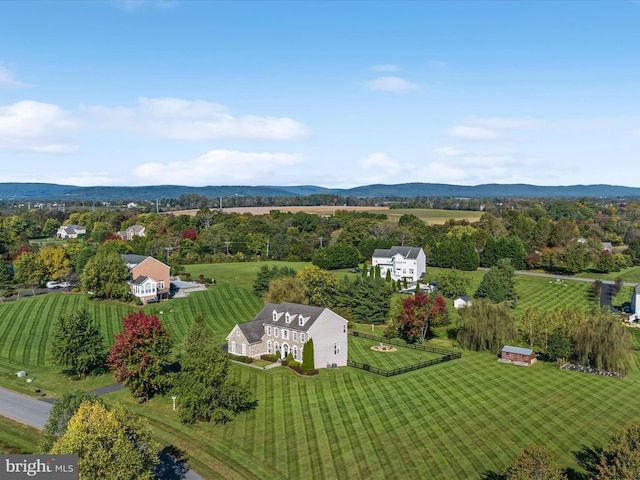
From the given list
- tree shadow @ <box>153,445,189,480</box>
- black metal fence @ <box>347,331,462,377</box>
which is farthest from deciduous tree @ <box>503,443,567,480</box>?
black metal fence @ <box>347,331,462,377</box>

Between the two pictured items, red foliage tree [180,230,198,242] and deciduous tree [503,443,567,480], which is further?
red foliage tree [180,230,198,242]

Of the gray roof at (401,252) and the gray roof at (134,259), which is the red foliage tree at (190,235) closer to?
the gray roof at (134,259)

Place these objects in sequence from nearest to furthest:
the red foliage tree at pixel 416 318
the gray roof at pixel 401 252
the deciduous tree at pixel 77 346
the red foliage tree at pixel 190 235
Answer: the deciduous tree at pixel 77 346
the red foliage tree at pixel 416 318
the gray roof at pixel 401 252
the red foliage tree at pixel 190 235

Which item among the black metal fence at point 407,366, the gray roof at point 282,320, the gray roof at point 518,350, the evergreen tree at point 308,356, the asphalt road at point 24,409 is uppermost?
the gray roof at point 282,320

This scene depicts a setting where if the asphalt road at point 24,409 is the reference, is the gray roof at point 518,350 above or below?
above

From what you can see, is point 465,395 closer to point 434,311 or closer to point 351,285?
point 434,311

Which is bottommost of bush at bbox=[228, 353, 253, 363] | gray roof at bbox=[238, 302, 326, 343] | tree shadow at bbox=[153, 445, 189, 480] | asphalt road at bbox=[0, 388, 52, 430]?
bush at bbox=[228, 353, 253, 363]

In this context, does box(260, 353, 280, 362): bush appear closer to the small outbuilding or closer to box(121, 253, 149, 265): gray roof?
the small outbuilding

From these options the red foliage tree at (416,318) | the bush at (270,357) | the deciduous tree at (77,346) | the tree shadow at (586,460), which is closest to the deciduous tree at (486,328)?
the red foliage tree at (416,318)
